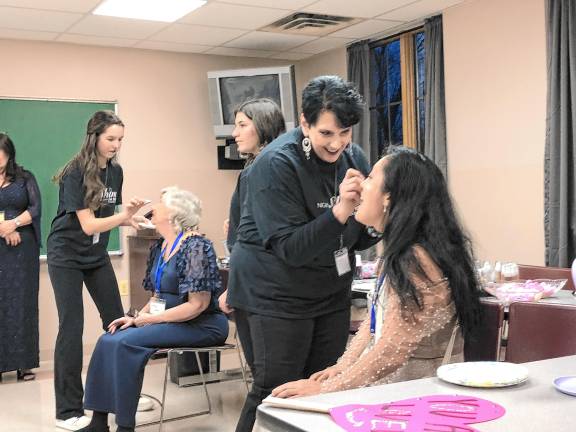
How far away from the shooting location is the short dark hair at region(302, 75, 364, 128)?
81.7 inches

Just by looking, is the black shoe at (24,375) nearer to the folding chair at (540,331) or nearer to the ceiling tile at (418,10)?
the ceiling tile at (418,10)

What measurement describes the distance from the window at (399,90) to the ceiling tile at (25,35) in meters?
2.48

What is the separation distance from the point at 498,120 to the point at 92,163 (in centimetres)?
260

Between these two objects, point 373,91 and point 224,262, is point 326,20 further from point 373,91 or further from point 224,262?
point 224,262

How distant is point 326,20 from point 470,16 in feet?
3.29

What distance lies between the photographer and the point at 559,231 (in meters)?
4.23

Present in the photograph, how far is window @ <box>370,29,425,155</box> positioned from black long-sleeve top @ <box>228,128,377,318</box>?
3.23 metres

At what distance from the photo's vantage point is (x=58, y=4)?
4551mm

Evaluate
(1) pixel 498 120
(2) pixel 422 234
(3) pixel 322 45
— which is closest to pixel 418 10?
(1) pixel 498 120

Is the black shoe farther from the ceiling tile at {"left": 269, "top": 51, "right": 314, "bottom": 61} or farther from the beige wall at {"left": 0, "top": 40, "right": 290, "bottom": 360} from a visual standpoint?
the ceiling tile at {"left": 269, "top": 51, "right": 314, "bottom": 61}

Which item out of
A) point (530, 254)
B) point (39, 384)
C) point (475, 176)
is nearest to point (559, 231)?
point (530, 254)

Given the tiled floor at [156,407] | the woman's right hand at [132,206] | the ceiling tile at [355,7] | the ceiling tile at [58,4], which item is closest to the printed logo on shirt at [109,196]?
the woman's right hand at [132,206]

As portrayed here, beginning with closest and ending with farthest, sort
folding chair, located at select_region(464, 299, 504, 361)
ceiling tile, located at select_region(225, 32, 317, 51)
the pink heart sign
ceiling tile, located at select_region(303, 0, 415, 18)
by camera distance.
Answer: the pink heart sign, folding chair, located at select_region(464, 299, 504, 361), ceiling tile, located at select_region(303, 0, 415, 18), ceiling tile, located at select_region(225, 32, 317, 51)

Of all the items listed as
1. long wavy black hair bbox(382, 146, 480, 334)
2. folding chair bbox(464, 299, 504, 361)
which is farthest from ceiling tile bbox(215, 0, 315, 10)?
folding chair bbox(464, 299, 504, 361)
